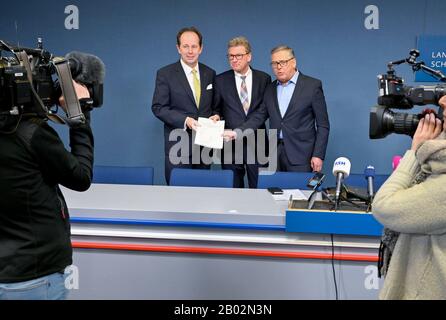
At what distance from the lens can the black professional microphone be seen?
166 cm

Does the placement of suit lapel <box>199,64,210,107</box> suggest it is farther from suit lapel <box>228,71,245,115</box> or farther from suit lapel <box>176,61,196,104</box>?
suit lapel <box>228,71,245,115</box>

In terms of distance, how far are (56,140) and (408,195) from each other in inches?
39.0

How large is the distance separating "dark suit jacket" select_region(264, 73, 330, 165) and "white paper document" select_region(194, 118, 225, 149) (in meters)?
0.50

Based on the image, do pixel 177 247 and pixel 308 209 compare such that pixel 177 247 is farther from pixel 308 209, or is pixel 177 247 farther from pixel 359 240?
Answer: pixel 359 240

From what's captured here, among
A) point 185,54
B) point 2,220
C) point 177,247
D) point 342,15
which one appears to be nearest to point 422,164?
point 2,220

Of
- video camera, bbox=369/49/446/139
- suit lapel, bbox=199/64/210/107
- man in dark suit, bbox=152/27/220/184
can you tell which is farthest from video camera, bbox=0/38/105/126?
suit lapel, bbox=199/64/210/107

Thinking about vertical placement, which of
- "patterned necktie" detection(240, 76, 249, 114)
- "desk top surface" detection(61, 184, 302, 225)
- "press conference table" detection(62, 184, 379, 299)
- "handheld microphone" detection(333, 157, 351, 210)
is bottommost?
"press conference table" detection(62, 184, 379, 299)

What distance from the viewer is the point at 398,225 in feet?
4.46

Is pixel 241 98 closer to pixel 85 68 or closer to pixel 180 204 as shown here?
pixel 180 204

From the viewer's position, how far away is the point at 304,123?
431 cm

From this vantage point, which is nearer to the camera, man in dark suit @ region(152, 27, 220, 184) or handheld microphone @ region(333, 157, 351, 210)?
handheld microphone @ region(333, 157, 351, 210)

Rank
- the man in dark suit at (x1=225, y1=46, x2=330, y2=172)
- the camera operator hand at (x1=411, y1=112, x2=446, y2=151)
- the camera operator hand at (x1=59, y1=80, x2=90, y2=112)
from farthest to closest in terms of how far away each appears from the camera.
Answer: the man in dark suit at (x1=225, y1=46, x2=330, y2=172)
the camera operator hand at (x1=59, y1=80, x2=90, y2=112)
the camera operator hand at (x1=411, y1=112, x2=446, y2=151)

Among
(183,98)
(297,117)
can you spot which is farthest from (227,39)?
(297,117)

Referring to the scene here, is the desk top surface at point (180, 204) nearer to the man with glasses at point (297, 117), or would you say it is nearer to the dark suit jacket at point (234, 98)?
the man with glasses at point (297, 117)
